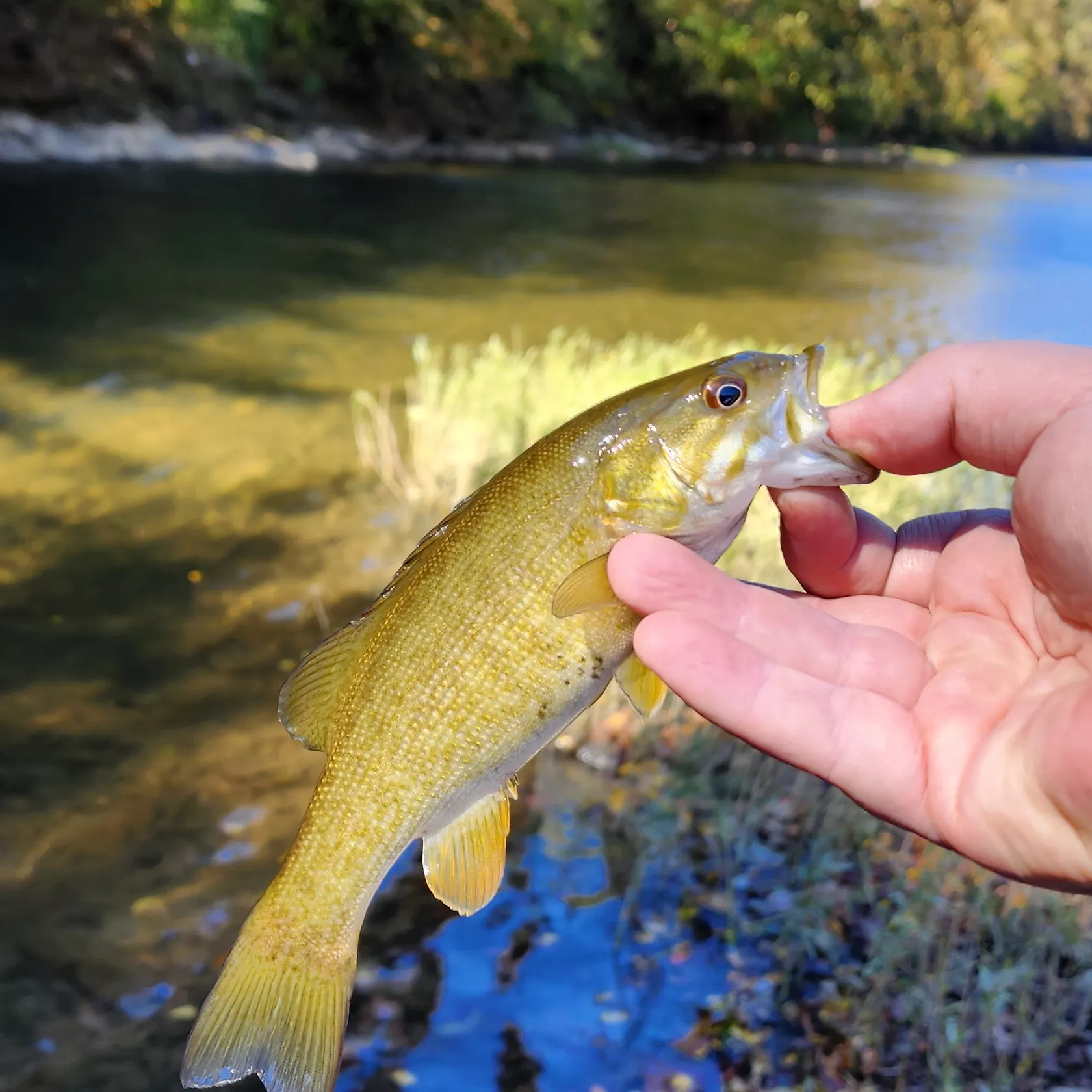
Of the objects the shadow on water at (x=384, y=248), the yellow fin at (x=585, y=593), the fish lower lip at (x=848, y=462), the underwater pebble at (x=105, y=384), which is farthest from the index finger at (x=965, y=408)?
the shadow on water at (x=384, y=248)

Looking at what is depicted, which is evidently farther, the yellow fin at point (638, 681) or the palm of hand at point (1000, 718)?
the yellow fin at point (638, 681)

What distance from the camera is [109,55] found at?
2512cm

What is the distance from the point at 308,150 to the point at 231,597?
83.3 feet

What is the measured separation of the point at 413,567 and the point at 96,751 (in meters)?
3.58

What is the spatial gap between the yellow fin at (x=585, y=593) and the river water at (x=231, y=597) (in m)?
2.21

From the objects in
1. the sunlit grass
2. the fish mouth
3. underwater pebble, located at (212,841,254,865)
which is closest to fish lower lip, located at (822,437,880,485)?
the fish mouth

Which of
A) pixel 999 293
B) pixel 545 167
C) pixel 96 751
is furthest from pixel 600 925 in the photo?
pixel 545 167

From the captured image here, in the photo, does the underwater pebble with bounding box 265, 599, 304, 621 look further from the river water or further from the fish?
the fish

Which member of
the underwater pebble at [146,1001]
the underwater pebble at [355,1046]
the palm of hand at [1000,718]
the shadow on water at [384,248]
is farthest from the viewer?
the shadow on water at [384,248]

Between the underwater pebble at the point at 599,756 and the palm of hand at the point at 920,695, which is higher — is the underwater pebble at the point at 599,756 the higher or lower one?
the lower one

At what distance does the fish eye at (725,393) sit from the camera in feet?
8.30

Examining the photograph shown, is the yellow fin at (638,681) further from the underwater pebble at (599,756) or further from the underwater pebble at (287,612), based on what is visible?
the underwater pebble at (287,612)

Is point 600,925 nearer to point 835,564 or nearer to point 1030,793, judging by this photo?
point 835,564

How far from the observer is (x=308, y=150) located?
28781 millimetres
